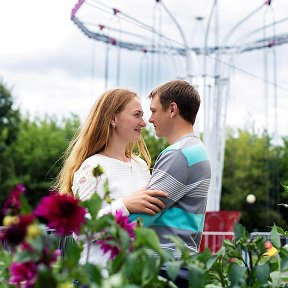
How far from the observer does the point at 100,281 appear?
130cm

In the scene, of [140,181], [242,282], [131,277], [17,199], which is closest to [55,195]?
[17,199]

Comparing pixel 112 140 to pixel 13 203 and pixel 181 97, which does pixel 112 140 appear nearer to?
pixel 181 97

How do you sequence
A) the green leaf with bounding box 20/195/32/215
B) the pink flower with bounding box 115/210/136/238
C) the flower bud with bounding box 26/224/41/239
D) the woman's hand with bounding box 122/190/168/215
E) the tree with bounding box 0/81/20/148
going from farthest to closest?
the tree with bounding box 0/81/20/148
the woman's hand with bounding box 122/190/168/215
the pink flower with bounding box 115/210/136/238
the green leaf with bounding box 20/195/32/215
the flower bud with bounding box 26/224/41/239

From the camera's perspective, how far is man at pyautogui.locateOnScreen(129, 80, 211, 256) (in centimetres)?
229

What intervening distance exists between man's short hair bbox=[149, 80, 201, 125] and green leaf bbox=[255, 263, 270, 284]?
3.22 feet

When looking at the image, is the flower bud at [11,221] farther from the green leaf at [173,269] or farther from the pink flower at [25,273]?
the green leaf at [173,269]

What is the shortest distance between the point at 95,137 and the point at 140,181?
0.25 m

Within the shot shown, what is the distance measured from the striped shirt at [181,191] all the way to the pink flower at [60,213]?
1025 mm

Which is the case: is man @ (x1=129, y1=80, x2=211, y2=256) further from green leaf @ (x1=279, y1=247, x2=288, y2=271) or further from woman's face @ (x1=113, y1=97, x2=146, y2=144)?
green leaf @ (x1=279, y1=247, x2=288, y2=271)

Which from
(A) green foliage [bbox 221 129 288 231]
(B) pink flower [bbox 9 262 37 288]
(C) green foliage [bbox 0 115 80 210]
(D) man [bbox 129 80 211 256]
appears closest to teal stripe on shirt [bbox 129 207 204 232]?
(D) man [bbox 129 80 211 256]

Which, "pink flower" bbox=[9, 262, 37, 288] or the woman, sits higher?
the woman

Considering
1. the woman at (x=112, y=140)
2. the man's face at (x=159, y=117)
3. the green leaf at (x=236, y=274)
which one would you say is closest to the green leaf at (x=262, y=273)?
the green leaf at (x=236, y=274)

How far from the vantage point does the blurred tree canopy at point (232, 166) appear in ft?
117

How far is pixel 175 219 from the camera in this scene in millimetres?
2318
